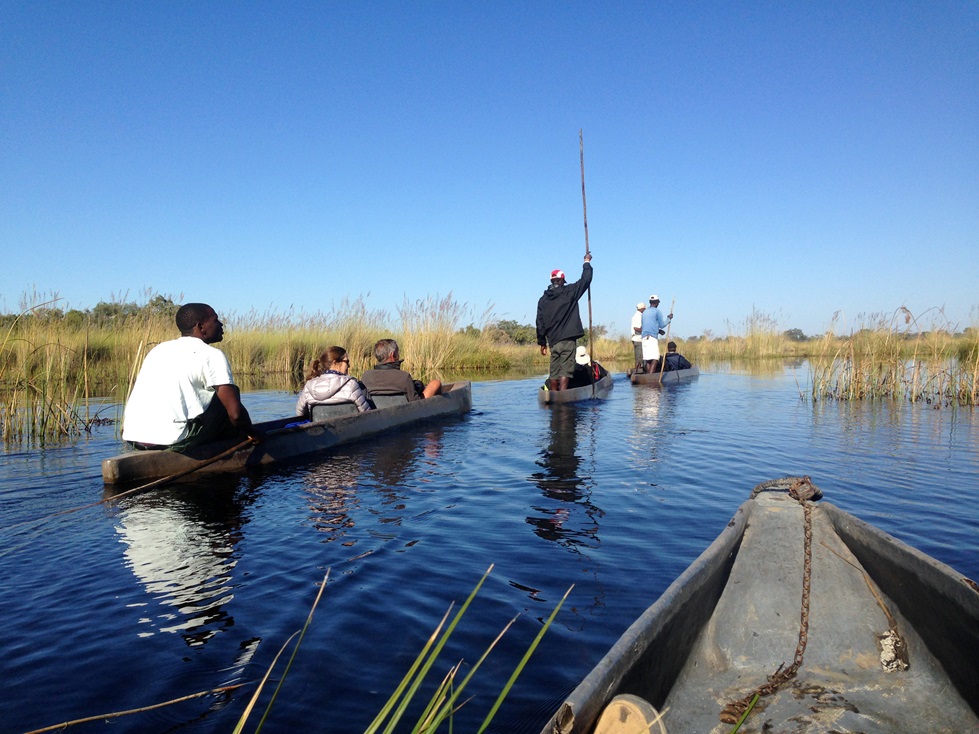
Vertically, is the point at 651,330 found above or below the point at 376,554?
above

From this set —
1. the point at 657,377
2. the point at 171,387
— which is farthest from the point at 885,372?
the point at 171,387

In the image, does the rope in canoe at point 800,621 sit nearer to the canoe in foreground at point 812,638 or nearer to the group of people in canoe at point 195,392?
the canoe in foreground at point 812,638

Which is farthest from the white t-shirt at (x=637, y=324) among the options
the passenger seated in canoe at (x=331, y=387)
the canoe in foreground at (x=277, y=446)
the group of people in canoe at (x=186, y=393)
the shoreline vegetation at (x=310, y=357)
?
the group of people in canoe at (x=186, y=393)

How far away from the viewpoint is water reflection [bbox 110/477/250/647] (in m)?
3.23

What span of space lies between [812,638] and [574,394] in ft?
31.2

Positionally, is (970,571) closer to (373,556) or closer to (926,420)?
(373,556)

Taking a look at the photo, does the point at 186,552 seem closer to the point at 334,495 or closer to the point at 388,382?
the point at 334,495

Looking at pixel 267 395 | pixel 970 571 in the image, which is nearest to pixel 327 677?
pixel 970 571

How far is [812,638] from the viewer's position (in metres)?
2.77

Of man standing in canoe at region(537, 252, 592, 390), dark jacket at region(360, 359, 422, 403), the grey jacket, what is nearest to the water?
the grey jacket

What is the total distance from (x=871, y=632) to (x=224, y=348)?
16.9m

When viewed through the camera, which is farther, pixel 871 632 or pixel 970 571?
pixel 970 571

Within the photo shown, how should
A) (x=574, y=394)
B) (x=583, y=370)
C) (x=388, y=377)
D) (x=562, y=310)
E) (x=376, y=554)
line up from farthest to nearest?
(x=583, y=370)
(x=574, y=394)
(x=562, y=310)
(x=388, y=377)
(x=376, y=554)

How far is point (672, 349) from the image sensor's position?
18734 millimetres
